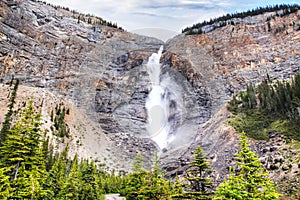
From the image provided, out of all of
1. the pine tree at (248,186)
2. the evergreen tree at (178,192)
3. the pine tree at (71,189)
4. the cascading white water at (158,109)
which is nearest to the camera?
the pine tree at (248,186)

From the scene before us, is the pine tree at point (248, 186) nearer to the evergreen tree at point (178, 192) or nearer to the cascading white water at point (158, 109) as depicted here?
the evergreen tree at point (178, 192)

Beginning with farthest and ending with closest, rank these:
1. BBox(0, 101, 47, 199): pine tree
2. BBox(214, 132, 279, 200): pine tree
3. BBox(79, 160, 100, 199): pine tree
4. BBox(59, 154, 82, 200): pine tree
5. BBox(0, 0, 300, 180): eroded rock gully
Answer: BBox(0, 0, 300, 180): eroded rock gully → BBox(79, 160, 100, 199): pine tree → BBox(59, 154, 82, 200): pine tree → BBox(0, 101, 47, 199): pine tree → BBox(214, 132, 279, 200): pine tree

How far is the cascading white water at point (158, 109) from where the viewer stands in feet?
275

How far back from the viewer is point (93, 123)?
283 ft

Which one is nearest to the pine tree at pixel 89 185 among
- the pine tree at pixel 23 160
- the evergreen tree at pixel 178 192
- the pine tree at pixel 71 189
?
the pine tree at pixel 71 189

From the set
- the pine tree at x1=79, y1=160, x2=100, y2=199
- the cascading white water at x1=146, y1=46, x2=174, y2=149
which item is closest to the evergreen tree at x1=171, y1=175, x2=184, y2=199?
the pine tree at x1=79, y1=160, x2=100, y2=199

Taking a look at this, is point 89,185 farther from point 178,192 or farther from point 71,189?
point 178,192

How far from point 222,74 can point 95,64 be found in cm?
4630

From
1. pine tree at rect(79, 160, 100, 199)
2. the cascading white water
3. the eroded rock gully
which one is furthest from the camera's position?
the cascading white water

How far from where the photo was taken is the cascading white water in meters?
83.8

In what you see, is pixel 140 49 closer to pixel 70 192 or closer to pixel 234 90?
pixel 234 90

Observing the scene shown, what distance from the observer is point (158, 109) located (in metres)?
95.8

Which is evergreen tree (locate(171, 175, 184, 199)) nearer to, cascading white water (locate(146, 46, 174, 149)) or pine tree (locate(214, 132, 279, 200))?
pine tree (locate(214, 132, 279, 200))

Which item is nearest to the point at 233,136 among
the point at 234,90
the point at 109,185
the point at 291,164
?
the point at 291,164
